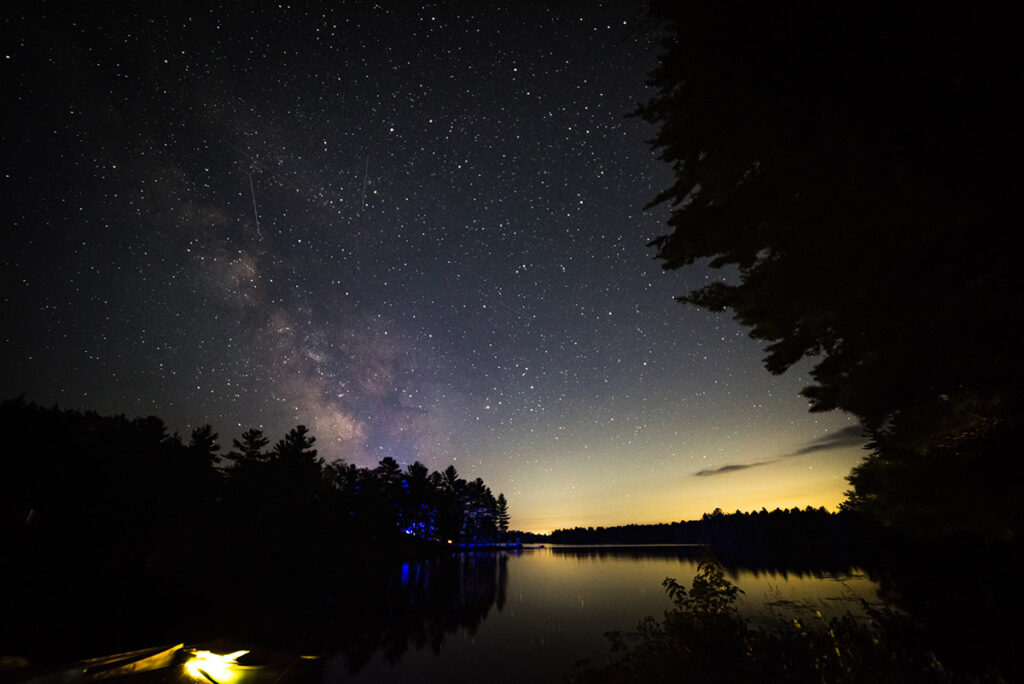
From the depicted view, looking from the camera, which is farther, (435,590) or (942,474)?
(435,590)

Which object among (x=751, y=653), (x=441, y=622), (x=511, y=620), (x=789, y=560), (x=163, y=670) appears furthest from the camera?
(x=789, y=560)

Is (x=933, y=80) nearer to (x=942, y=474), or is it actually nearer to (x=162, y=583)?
(x=942, y=474)

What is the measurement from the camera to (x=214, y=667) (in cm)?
827

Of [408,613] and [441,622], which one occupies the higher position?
[408,613]

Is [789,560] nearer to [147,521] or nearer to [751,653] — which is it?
[751,653]

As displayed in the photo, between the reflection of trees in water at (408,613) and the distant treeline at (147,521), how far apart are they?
7.41 meters

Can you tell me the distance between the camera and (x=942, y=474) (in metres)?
4.14

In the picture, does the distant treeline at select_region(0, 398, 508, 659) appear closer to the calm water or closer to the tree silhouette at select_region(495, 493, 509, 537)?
the calm water

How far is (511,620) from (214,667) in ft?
61.5

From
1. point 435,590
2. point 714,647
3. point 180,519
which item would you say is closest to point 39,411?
point 180,519

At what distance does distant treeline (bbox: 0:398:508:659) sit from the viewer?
18.2 meters

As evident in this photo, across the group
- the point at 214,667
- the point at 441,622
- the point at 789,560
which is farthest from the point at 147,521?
the point at 789,560

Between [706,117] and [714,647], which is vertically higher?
[706,117]

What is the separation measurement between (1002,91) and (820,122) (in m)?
1.35
